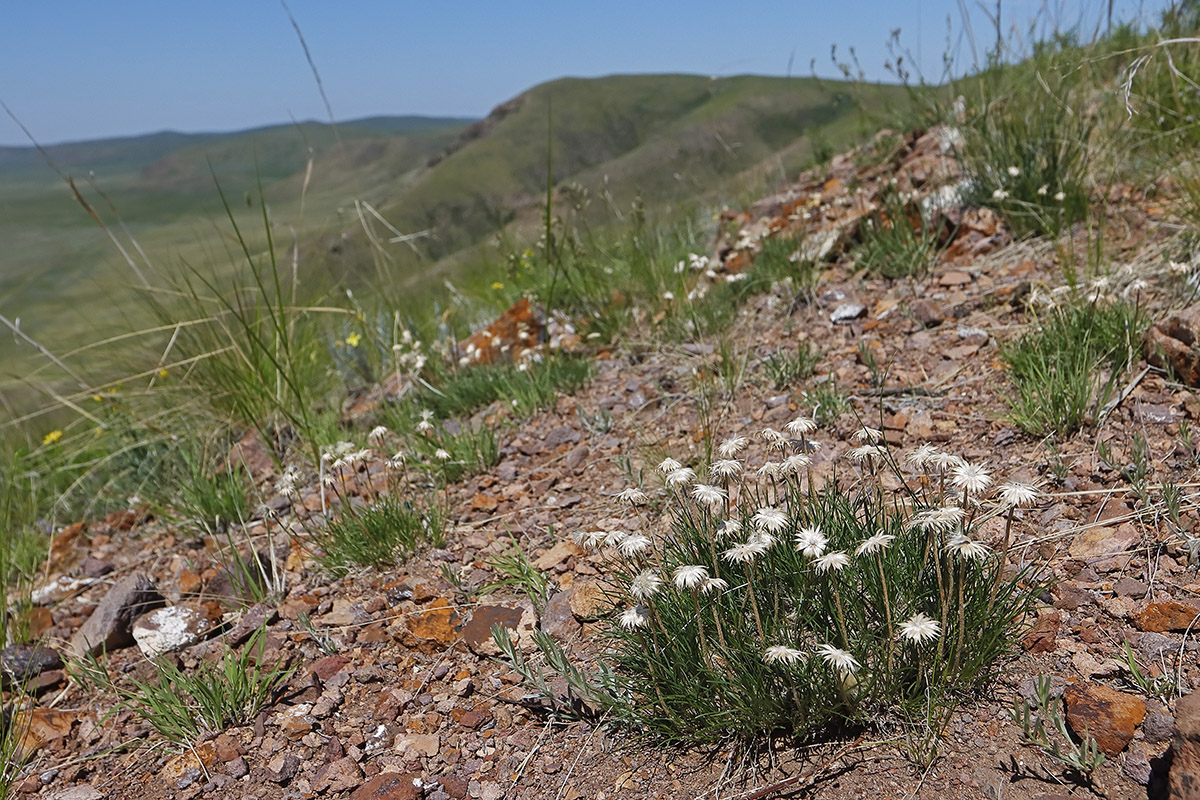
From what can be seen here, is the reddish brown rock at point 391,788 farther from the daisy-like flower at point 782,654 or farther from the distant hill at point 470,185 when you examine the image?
the distant hill at point 470,185

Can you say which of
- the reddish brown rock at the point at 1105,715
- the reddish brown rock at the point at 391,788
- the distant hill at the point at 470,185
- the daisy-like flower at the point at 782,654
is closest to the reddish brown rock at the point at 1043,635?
the reddish brown rock at the point at 1105,715

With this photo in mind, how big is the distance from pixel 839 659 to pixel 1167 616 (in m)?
1.10

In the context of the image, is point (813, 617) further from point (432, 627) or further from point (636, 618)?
point (432, 627)

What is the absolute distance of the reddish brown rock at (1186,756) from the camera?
1512mm

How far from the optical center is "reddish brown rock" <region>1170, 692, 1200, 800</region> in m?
1.51

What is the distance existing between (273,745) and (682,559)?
1.57 metres

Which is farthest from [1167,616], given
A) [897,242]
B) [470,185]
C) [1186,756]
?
[470,185]

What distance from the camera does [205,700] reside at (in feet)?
8.84

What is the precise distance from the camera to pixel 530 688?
2.55m

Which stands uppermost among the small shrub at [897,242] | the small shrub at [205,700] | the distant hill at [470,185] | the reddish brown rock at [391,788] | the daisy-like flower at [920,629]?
the distant hill at [470,185]

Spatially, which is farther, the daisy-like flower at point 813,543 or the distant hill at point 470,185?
the distant hill at point 470,185

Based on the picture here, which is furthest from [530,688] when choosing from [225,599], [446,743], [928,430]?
[928,430]

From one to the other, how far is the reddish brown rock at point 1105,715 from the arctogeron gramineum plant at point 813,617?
0.71ft

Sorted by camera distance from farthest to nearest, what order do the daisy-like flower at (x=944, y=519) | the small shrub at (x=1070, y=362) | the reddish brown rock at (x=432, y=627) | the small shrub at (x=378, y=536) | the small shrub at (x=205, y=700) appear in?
the small shrub at (x=378, y=536) → the small shrub at (x=1070, y=362) → the reddish brown rock at (x=432, y=627) → the small shrub at (x=205, y=700) → the daisy-like flower at (x=944, y=519)
